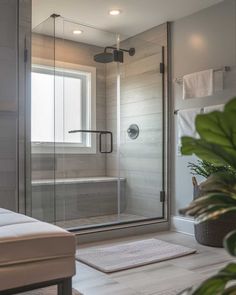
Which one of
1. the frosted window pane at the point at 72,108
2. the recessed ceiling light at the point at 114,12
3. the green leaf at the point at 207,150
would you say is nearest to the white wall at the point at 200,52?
the recessed ceiling light at the point at 114,12

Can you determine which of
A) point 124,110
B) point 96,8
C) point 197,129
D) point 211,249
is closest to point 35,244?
point 197,129

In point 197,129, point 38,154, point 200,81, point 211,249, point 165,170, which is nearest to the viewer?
point 197,129

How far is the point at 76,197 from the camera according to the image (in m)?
4.27

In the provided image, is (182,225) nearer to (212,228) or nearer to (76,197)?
(212,228)

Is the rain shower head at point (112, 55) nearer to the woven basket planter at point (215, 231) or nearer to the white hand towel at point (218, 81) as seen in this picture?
the white hand towel at point (218, 81)

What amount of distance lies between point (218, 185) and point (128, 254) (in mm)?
2337

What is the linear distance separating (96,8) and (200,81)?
130 centimetres

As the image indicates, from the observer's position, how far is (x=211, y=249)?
308 centimetres

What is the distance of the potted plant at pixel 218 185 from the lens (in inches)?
23.9

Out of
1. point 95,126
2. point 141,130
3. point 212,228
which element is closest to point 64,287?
point 212,228

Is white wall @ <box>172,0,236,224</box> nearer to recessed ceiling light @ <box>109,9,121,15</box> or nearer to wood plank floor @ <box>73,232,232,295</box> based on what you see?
recessed ceiling light @ <box>109,9,121,15</box>

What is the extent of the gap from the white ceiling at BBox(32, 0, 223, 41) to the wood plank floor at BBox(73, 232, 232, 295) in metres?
2.40

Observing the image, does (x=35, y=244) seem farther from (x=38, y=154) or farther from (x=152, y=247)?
(x=38, y=154)

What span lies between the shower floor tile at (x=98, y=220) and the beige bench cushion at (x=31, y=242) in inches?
73.1
